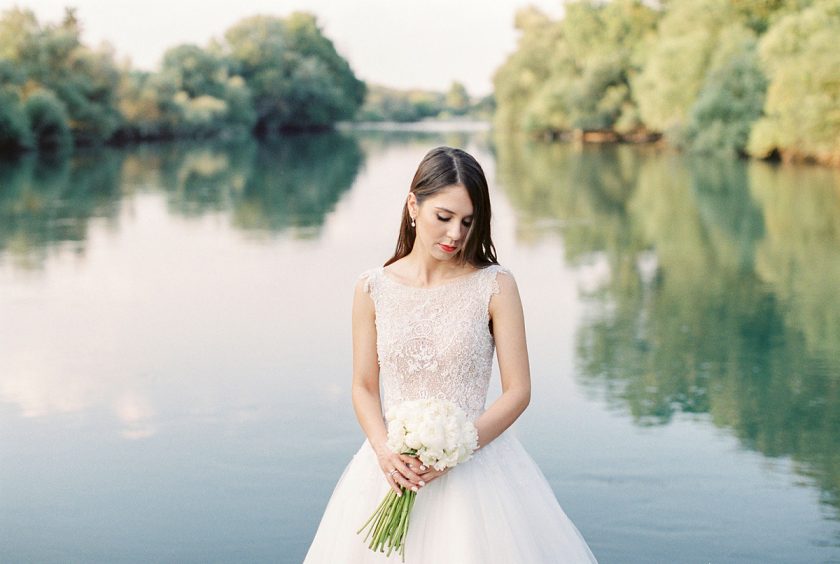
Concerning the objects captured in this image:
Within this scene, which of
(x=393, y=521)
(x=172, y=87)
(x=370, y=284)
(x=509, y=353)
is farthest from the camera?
(x=172, y=87)

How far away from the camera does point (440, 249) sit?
119 inches

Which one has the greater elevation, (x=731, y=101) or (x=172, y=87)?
(x=172, y=87)

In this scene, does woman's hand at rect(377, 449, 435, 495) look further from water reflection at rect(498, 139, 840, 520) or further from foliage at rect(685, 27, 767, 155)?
foliage at rect(685, 27, 767, 155)

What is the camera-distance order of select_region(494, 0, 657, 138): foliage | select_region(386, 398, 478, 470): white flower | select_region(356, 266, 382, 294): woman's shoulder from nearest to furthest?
select_region(386, 398, 478, 470): white flower → select_region(356, 266, 382, 294): woman's shoulder → select_region(494, 0, 657, 138): foliage

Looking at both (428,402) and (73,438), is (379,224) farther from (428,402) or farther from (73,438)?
(428,402)

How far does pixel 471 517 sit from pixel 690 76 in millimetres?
40930

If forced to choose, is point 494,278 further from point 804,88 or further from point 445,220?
point 804,88

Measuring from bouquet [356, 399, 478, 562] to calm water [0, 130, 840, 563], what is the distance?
2316 mm

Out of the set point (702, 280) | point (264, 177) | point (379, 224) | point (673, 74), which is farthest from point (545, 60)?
point (702, 280)

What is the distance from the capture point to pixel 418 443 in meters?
2.78

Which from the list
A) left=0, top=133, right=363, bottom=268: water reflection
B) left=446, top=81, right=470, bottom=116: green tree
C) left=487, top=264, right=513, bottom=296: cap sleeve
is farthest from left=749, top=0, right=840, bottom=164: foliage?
left=446, top=81, right=470, bottom=116: green tree

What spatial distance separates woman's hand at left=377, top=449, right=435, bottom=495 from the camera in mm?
2832

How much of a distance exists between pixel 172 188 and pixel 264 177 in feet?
12.4

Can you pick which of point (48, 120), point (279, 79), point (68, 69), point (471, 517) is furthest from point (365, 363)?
point (279, 79)
